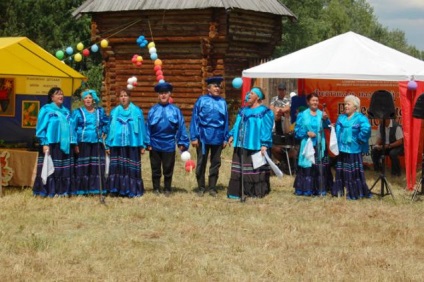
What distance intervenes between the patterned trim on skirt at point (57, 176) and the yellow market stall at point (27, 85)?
1.22 metres

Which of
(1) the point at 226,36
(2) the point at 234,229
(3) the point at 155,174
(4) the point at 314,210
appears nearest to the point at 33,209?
A: (3) the point at 155,174

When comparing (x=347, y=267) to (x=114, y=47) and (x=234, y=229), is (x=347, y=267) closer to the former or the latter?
(x=234, y=229)

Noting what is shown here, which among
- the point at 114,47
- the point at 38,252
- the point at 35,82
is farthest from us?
the point at 114,47

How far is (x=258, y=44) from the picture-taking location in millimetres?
22188

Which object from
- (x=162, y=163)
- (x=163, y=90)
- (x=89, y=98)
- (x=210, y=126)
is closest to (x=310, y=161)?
(x=210, y=126)

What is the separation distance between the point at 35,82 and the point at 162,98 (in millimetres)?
2405

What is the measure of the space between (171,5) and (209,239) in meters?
13.1

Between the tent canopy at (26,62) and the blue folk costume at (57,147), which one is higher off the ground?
the tent canopy at (26,62)

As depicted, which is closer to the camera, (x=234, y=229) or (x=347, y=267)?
(x=347, y=267)

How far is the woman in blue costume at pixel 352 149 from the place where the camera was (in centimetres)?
995

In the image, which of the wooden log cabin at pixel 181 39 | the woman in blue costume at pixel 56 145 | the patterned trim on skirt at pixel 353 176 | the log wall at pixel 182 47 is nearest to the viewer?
the woman in blue costume at pixel 56 145

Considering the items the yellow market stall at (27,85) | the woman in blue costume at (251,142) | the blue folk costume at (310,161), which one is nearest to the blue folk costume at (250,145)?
the woman in blue costume at (251,142)

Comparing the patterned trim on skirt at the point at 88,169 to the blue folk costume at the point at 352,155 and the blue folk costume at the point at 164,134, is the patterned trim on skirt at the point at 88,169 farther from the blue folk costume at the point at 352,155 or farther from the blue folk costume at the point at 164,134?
the blue folk costume at the point at 352,155

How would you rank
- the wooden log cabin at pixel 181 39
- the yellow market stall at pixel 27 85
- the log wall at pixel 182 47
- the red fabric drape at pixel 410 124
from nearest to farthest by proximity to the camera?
the yellow market stall at pixel 27 85, the red fabric drape at pixel 410 124, the wooden log cabin at pixel 181 39, the log wall at pixel 182 47
